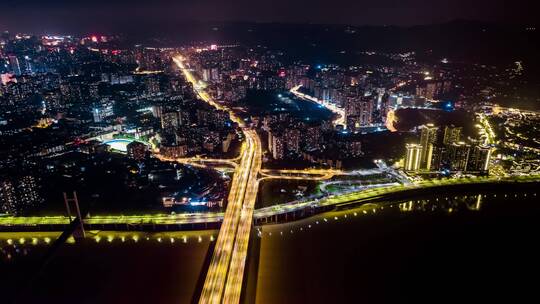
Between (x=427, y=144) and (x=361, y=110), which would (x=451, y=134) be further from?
(x=361, y=110)

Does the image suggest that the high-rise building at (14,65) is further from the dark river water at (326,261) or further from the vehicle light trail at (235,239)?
the dark river water at (326,261)

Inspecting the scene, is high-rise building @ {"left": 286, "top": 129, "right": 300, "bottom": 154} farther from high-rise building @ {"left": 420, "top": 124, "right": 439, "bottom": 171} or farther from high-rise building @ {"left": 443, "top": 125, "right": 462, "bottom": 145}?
high-rise building @ {"left": 443, "top": 125, "right": 462, "bottom": 145}

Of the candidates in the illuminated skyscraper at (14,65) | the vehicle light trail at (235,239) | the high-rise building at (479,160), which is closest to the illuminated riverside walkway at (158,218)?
the vehicle light trail at (235,239)

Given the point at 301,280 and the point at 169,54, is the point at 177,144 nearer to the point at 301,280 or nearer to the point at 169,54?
the point at 301,280

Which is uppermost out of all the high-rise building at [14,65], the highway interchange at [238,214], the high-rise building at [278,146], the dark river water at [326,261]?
the high-rise building at [14,65]

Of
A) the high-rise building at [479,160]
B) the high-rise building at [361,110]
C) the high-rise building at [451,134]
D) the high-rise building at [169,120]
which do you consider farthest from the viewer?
the high-rise building at [361,110]

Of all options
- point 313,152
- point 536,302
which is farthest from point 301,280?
point 313,152
